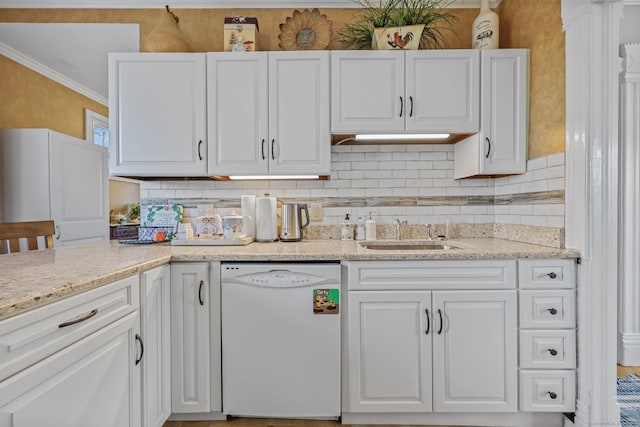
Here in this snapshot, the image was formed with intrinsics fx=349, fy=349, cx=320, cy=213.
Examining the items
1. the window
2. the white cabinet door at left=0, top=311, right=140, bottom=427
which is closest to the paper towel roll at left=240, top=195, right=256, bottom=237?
the white cabinet door at left=0, top=311, right=140, bottom=427

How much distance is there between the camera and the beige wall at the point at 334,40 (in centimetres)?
191

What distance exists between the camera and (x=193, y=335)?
1.79 meters

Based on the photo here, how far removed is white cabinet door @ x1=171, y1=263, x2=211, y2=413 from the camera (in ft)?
5.86

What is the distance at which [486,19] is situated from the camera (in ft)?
7.23

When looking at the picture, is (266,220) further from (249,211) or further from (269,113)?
(269,113)

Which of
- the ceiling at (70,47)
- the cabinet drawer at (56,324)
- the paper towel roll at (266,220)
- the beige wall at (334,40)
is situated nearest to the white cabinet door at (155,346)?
the cabinet drawer at (56,324)

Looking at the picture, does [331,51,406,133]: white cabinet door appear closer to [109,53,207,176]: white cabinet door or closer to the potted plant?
the potted plant

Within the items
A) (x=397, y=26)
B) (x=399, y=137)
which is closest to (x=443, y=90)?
(x=399, y=137)

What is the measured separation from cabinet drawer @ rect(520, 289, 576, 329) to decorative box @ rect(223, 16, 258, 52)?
2.15 metres

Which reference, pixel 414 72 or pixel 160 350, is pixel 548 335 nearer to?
pixel 414 72

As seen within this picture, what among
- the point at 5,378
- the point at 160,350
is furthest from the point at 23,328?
the point at 160,350

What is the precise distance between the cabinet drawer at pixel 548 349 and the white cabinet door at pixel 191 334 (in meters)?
1.62

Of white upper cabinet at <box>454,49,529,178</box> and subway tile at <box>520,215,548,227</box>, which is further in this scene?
white upper cabinet at <box>454,49,529,178</box>

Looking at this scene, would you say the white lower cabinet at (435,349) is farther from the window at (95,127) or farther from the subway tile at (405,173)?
the window at (95,127)
